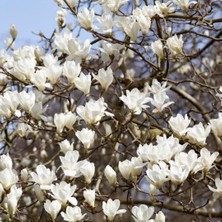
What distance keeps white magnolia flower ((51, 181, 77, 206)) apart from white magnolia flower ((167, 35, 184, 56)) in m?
0.70

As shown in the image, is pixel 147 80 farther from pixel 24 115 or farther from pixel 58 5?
pixel 24 115

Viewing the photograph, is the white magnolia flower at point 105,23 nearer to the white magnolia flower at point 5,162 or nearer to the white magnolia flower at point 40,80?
the white magnolia flower at point 40,80

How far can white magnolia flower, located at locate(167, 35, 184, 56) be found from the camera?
78.8 inches

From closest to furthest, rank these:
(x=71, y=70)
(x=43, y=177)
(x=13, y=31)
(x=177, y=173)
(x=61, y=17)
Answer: (x=177, y=173)
(x=43, y=177)
(x=71, y=70)
(x=61, y=17)
(x=13, y=31)

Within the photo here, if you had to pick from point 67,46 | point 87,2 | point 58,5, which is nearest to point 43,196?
point 67,46

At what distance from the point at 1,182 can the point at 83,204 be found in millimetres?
272

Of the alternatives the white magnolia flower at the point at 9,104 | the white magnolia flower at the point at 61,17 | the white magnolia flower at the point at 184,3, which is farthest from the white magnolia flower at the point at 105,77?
the white magnolia flower at the point at 61,17

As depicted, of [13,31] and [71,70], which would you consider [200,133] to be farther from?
[13,31]

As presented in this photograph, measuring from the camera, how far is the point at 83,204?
1.73m

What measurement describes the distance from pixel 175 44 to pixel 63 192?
0.75m

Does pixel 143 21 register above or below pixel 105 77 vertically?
above

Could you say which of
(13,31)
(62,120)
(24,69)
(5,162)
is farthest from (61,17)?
(5,162)

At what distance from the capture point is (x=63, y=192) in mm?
1614

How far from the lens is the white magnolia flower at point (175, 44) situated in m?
2.00
